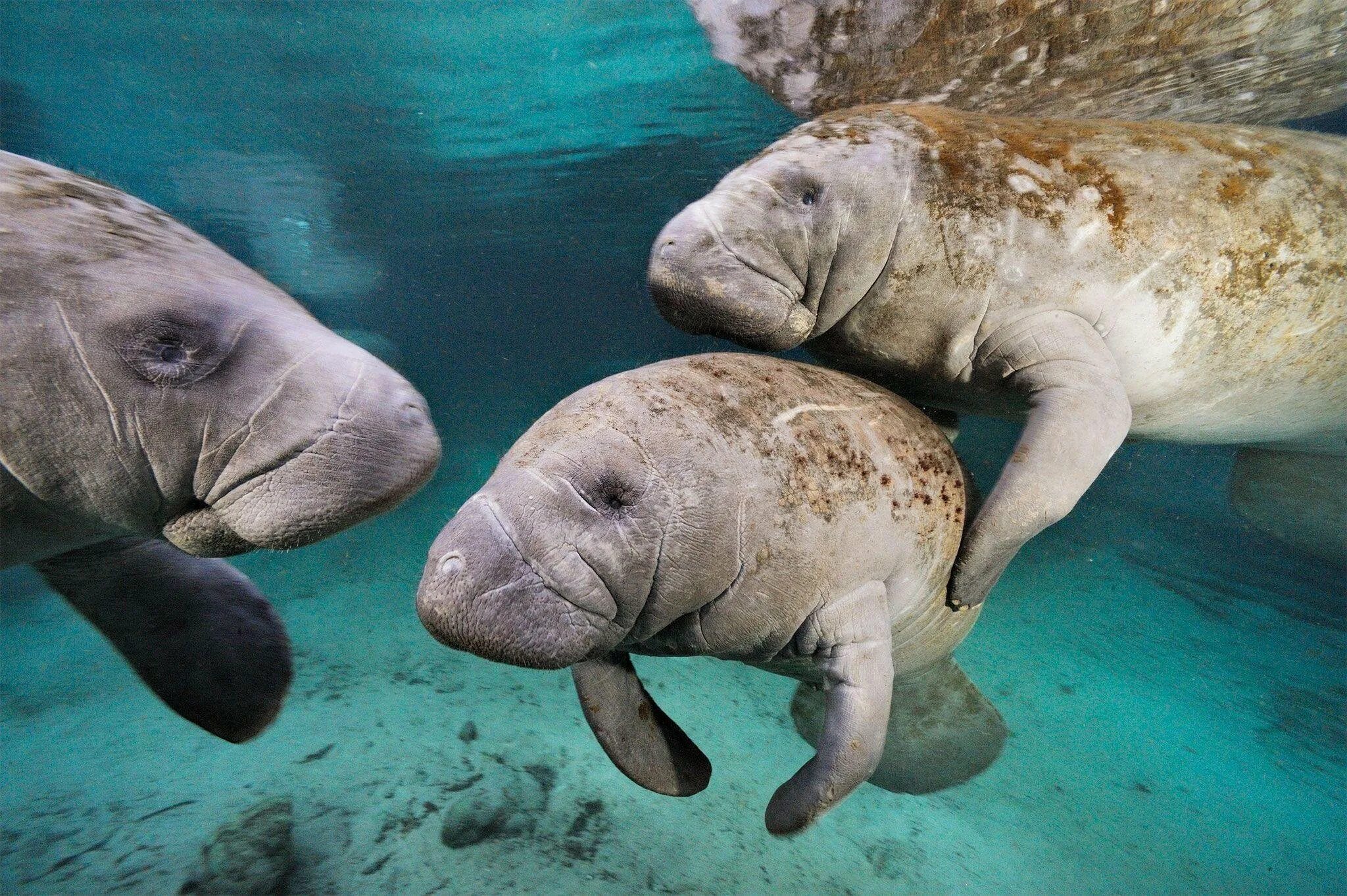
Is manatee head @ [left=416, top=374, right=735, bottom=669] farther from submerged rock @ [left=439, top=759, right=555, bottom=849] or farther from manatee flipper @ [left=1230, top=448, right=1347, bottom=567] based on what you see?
manatee flipper @ [left=1230, top=448, right=1347, bottom=567]

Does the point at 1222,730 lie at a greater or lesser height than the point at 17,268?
lesser

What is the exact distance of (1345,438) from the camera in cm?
382

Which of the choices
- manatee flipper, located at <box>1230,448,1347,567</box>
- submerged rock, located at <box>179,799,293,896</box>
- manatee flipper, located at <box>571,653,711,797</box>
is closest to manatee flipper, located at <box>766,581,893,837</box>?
manatee flipper, located at <box>571,653,711,797</box>

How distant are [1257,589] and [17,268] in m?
15.0

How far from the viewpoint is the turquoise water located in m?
4.43

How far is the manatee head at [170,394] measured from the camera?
60.3 inches

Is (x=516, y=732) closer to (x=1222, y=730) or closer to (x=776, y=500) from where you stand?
(x=776, y=500)

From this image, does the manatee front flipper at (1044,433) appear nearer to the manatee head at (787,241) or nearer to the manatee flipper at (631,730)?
the manatee head at (787,241)

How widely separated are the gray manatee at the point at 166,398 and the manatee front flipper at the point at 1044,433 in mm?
1817

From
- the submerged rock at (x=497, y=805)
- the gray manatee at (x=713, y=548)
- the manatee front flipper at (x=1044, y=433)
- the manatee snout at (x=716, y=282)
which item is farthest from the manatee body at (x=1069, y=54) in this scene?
the submerged rock at (x=497, y=805)

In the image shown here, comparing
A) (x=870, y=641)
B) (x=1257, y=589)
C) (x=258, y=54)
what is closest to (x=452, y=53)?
(x=258, y=54)

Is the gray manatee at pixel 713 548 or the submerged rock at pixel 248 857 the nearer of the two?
the gray manatee at pixel 713 548

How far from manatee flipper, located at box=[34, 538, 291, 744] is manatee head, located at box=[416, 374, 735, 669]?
179cm


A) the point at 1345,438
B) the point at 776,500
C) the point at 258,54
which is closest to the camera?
the point at 776,500
